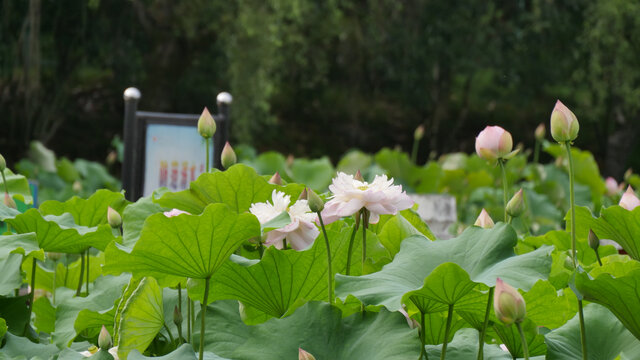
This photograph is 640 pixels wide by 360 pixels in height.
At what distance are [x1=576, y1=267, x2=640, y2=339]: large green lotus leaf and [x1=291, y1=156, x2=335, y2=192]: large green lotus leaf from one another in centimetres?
266

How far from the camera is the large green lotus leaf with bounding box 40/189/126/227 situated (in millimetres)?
873

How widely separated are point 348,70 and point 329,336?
8703 millimetres

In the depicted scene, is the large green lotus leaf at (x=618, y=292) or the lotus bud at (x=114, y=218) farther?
the lotus bud at (x=114, y=218)

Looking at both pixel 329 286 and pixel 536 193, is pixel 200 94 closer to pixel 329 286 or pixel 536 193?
pixel 536 193

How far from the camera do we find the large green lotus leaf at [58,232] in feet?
2.43

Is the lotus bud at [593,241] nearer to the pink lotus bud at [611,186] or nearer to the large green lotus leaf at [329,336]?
the large green lotus leaf at [329,336]

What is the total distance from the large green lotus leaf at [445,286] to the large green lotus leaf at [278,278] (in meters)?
0.10

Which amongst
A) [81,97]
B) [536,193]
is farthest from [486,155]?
[81,97]

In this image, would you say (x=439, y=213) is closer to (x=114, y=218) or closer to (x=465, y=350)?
(x=114, y=218)

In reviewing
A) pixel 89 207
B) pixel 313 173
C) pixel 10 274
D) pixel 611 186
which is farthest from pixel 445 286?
pixel 313 173

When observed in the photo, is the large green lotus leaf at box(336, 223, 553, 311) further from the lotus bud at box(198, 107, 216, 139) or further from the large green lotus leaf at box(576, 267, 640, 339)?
the lotus bud at box(198, 107, 216, 139)

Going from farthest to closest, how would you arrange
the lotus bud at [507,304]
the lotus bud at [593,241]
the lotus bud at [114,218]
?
the lotus bud at [114,218] → the lotus bud at [593,241] → the lotus bud at [507,304]

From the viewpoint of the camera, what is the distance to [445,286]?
53 centimetres

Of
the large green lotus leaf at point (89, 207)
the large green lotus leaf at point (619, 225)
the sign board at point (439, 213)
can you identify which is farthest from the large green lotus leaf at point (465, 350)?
the sign board at point (439, 213)
